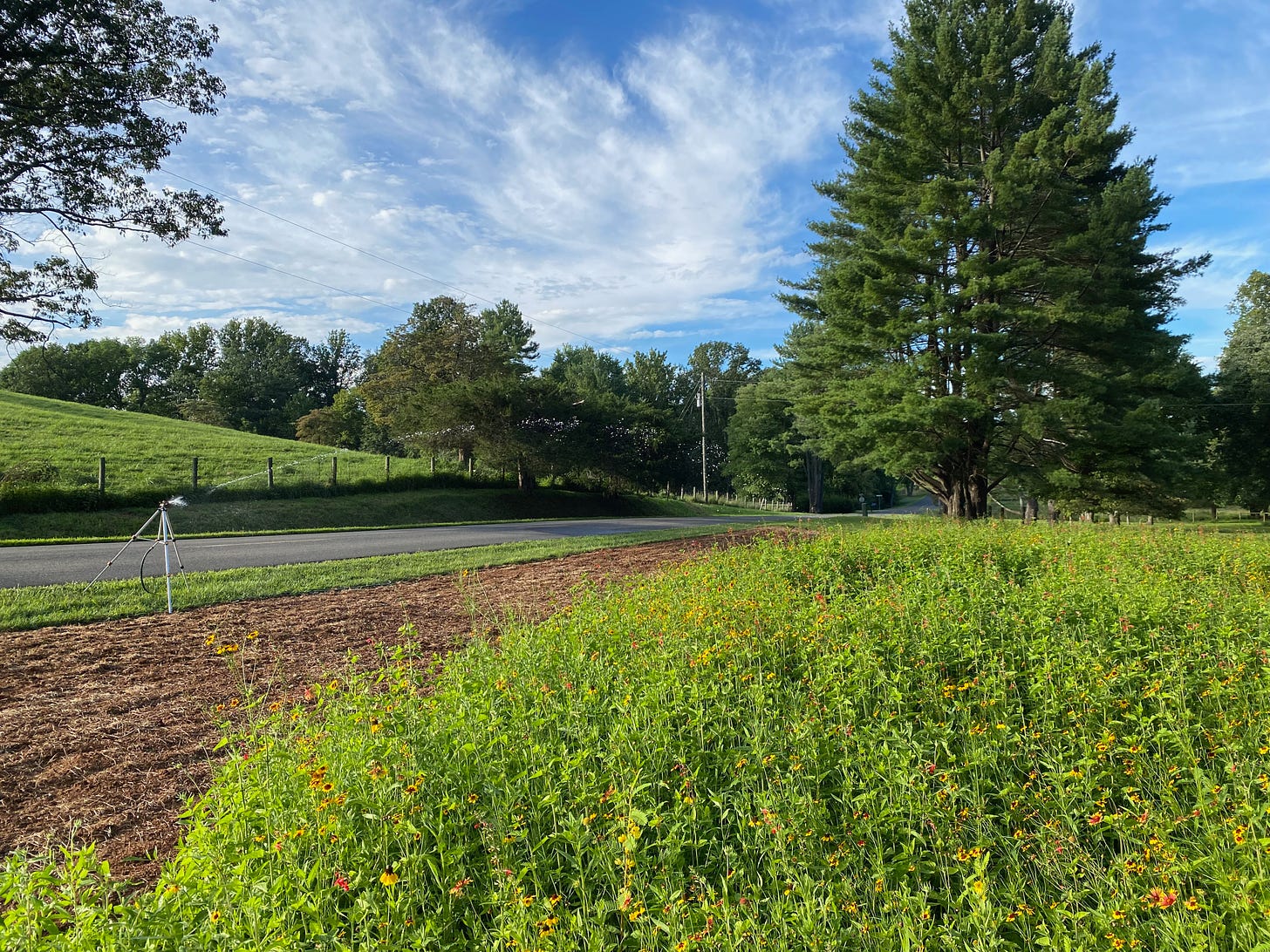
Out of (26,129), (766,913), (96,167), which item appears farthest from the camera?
(96,167)


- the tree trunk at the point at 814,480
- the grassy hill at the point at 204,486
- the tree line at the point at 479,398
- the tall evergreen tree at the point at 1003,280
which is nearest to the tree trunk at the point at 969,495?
the tall evergreen tree at the point at 1003,280

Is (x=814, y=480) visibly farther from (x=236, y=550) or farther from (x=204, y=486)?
(x=236, y=550)

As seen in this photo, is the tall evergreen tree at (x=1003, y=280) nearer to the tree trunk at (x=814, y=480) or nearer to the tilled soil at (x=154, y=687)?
the tilled soil at (x=154, y=687)

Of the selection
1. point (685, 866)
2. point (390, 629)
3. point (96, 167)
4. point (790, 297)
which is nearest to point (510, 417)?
point (790, 297)

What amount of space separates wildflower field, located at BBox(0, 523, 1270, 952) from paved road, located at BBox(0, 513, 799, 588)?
19.2 ft

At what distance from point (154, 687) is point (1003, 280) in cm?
1749

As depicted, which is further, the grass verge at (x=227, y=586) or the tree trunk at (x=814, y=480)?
the tree trunk at (x=814, y=480)

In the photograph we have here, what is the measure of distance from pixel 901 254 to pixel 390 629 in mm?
15660

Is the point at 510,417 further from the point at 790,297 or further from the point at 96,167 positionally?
the point at 96,167

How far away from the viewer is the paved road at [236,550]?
9016mm

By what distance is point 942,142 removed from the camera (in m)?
17.5

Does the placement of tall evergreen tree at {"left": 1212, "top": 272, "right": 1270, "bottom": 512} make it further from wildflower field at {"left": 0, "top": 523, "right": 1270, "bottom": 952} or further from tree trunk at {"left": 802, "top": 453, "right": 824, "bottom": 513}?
wildflower field at {"left": 0, "top": 523, "right": 1270, "bottom": 952}

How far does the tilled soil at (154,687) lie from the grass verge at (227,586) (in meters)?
0.33

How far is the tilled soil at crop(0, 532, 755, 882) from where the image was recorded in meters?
3.09
